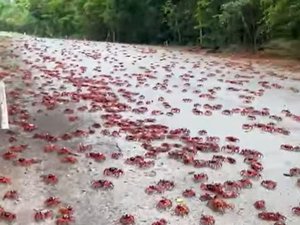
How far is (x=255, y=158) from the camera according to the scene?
22.6 feet

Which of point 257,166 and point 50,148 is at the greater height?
point 50,148

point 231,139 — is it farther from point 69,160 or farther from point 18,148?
point 18,148

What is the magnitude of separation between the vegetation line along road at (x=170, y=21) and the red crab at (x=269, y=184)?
12898mm

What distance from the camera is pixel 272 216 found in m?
5.16

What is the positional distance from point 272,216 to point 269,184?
851 millimetres

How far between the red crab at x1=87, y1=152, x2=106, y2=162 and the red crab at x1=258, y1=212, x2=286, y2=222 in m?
2.33

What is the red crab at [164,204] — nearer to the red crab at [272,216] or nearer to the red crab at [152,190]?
the red crab at [152,190]

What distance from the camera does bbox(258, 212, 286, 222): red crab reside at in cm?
511

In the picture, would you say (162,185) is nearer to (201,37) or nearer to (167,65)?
(167,65)

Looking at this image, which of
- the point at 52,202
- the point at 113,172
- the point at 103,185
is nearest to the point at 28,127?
the point at 113,172

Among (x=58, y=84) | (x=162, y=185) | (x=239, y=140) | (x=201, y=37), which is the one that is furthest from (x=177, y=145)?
(x=201, y=37)

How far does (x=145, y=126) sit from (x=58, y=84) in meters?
4.53

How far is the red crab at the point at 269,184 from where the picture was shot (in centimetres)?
593

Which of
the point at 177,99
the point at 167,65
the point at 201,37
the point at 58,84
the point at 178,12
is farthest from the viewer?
the point at 178,12
